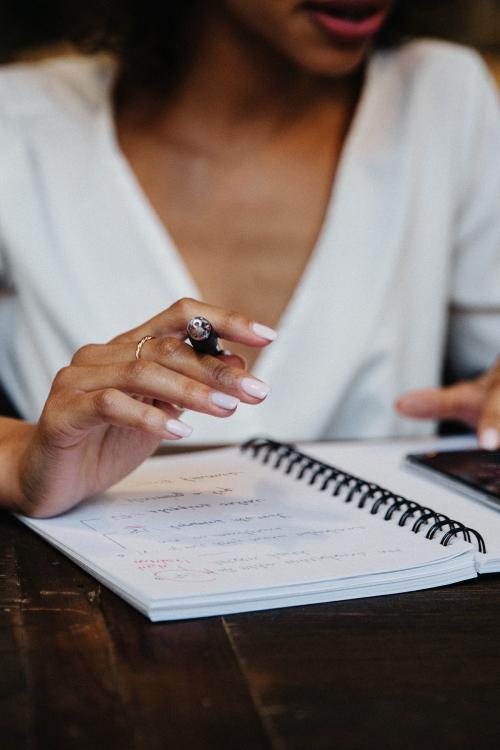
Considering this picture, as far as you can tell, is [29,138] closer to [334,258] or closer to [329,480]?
[334,258]

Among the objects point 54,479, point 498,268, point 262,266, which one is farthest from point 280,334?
point 54,479

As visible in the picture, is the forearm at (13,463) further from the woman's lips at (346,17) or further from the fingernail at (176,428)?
the woman's lips at (346,17)

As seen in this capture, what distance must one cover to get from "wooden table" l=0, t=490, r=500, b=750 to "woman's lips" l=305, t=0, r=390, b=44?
76 centimetres

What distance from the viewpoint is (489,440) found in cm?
92

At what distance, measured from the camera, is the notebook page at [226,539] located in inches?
24.3

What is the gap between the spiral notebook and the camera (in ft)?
2.00

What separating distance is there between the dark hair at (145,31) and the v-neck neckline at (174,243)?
84 mm

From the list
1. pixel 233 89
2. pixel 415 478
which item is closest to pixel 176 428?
pixel 415 478

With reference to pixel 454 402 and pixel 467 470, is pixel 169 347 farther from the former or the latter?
pixel 454 402

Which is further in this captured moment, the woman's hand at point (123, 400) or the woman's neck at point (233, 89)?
the woman's neck at point (233, 89)

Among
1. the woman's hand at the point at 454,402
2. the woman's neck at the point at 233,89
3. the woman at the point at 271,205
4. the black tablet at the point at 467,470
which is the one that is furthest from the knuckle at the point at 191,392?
the woman's neck at the point at 233,89

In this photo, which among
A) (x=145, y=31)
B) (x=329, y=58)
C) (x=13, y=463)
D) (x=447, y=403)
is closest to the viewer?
(x=13, y=463)

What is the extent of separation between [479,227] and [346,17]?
1.24 ft

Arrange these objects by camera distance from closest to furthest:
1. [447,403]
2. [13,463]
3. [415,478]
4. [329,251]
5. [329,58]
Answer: [13,463] < [415,478] < [447,403] < [329,58] < [329,251]
